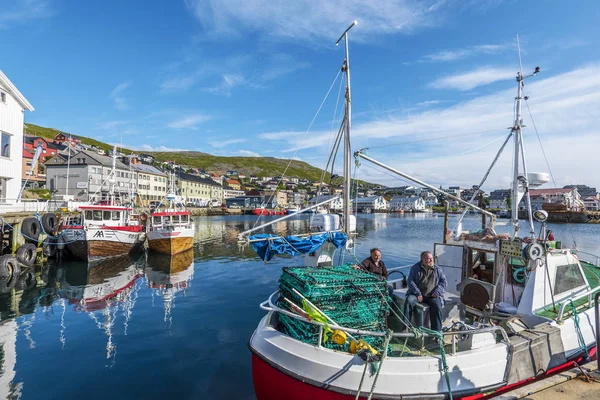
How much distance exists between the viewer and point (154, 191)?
283ft

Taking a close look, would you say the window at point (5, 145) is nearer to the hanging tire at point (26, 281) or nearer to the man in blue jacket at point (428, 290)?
the hanging tire at point (26, 281)

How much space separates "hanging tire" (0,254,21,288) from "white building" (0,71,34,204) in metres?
6.23

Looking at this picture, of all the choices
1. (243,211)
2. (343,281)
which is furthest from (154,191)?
(343,281)

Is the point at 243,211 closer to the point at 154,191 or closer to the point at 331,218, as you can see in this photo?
the point at 154,191

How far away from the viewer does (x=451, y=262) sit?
30.8ft

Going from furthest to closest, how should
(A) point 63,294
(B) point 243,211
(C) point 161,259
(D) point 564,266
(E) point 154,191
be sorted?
1. (B) point 243,211
2. (E) point 154,191
3. (C) point 161,259
4. (A) point 63,294
5. (D) point 564,266

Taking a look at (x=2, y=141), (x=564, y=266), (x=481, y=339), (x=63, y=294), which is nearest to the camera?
(x=481, y=339)

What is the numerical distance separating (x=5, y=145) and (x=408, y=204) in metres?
160

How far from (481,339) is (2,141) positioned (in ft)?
101

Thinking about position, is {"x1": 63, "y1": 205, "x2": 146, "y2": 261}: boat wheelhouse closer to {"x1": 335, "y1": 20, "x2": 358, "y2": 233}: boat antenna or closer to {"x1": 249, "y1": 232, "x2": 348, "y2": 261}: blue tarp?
{"x1": 249, "y1": 232, "x2": 348, "y2": 261}: blue tarp

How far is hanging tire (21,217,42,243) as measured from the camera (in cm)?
2316

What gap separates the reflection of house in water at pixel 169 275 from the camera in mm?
16000

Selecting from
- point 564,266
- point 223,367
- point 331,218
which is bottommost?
point 223,367

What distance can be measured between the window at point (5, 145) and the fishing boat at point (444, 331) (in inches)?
1046
